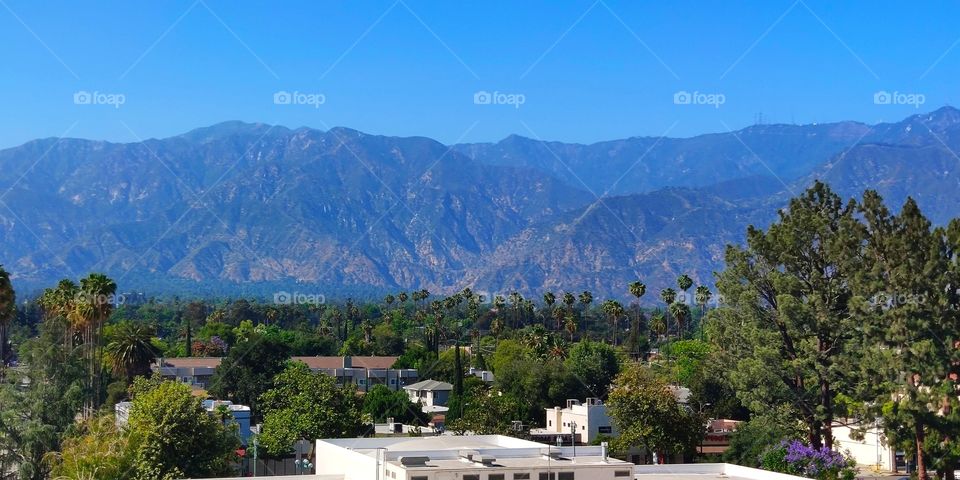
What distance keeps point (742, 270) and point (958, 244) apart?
33.0 feet

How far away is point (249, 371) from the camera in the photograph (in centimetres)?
10244

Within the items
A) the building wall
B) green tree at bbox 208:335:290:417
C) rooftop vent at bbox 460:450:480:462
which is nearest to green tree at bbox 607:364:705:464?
the building wall

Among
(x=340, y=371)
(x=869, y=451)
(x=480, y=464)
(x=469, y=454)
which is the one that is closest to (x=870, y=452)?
(x=869, y=451)

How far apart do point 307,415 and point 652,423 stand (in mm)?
19541

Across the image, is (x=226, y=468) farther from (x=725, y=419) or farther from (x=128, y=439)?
(x=725, y=419)

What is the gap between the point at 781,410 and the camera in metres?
57.3

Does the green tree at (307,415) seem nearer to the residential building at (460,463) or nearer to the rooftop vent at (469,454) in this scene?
the residential building at (460,463)

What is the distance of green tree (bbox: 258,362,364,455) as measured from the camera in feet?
224

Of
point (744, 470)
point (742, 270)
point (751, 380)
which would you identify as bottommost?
point (744, 470)

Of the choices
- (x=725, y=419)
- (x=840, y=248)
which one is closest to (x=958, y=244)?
(x=840, y=248)

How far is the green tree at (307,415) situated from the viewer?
6812 cm

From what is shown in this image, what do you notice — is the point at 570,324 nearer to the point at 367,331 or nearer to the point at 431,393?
the point at 367,331

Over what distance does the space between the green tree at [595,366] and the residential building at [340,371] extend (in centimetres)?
2168

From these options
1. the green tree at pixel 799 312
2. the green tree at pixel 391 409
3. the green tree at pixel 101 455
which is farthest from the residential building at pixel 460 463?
the green tree at pixel 391 409
